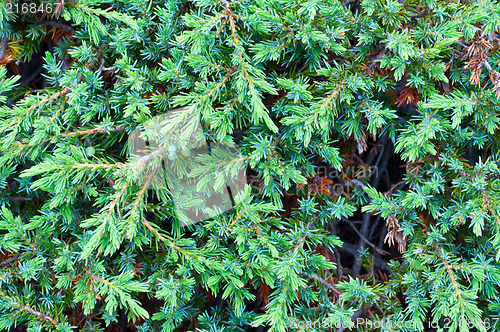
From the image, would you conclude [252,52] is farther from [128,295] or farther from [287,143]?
[128,295]

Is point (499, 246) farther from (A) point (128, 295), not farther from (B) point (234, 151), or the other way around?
(A) point (128, 295)

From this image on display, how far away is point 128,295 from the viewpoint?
1.11 m

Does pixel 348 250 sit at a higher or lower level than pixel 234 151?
lower

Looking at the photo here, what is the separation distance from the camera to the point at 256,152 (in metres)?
1.12

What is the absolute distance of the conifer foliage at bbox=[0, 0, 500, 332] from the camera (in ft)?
3.56

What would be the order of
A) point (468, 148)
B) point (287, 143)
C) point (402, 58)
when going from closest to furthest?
point (402, 58)
point (287, 143)
point (468, 148)

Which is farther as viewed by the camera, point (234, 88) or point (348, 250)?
point (348, 250)

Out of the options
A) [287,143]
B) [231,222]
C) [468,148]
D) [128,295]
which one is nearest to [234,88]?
[287,143]

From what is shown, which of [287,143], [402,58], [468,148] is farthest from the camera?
[468,148]

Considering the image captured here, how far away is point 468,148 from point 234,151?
860mm

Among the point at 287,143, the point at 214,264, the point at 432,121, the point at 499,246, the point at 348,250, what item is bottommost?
the point at 348,250

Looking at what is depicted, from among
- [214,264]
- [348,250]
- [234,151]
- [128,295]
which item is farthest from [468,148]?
[128,295]

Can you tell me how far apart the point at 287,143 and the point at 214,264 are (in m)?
0.44

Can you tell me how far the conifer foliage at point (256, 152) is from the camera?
1.09m
